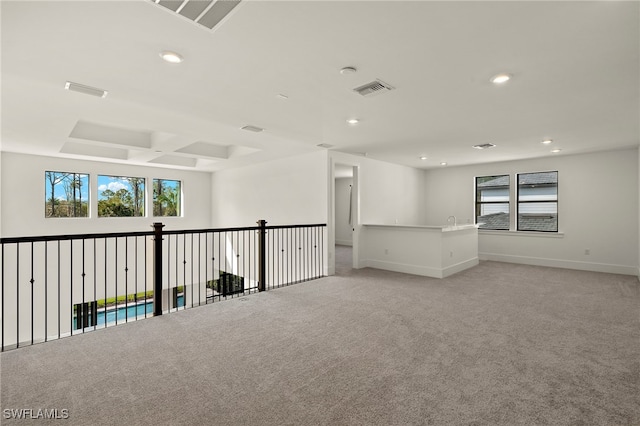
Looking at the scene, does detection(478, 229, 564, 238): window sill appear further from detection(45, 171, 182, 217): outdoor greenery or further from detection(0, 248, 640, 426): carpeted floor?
detection(45, 171, 182, 217): outdoor greenery

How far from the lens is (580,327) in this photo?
3.32m

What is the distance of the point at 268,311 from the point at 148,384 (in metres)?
1.76

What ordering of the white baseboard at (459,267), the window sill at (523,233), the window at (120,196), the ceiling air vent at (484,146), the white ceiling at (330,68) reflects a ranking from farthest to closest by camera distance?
the window at (120,196), the window sill at (523,233), the white baseboard at (459,267), the ceiling air vent at (484,146), the white ceiling at (330,68)

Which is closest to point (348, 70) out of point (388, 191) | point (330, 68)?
point (330, 68)

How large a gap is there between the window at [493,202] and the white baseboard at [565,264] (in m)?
0.73

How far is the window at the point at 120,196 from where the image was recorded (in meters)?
7.72

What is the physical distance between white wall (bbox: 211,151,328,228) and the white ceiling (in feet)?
5.27

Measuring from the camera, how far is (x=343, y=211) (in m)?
11.7

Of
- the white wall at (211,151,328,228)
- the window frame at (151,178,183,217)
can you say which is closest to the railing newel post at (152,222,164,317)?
the white wall at (211,151,328,228)

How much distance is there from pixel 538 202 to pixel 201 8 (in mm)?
8035

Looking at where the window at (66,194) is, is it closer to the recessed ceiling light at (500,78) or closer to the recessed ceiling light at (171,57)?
the recessed ceiling light at (171,57)

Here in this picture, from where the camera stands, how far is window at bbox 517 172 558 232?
23.1 ft

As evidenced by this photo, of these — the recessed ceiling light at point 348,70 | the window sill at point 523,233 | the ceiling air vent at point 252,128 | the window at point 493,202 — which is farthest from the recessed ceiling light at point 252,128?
the window sill at point 523,233

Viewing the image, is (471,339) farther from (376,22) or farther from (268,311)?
(376,22)
